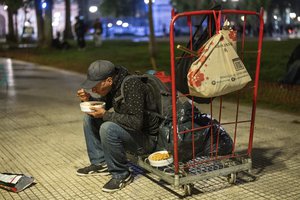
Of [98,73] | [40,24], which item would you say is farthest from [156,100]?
[40,24]

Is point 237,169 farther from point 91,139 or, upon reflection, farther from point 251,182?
point 91,139

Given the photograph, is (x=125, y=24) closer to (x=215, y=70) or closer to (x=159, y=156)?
(x=159, y=156)

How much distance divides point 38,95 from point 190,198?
696 centimetres

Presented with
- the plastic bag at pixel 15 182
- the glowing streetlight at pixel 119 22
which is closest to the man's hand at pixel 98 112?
the plastic bag at pixel 15 182

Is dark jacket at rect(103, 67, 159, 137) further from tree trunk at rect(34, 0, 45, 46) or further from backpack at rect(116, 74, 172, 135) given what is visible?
tree trunk at rect(34, 0, 45, 46)

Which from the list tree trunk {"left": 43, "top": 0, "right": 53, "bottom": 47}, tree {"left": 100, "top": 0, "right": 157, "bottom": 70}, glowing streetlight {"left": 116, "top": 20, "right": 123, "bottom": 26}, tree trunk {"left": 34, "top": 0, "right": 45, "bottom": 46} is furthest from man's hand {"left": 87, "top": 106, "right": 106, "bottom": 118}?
glowing streetlight {"left": 116, "top": 20, "right": 123, "bottom": 26}

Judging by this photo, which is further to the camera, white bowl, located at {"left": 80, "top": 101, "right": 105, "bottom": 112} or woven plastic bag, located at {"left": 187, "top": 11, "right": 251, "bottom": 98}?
white bowl, located at {"left": 80, "top": 101, "right": 105, "bottom": 112}

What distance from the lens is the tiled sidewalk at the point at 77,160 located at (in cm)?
423

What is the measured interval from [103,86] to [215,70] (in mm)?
1051

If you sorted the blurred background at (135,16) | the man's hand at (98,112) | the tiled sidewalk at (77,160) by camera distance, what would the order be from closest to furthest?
1. the man's hand at (98,112)
2. the tiled sidewalk at (77,160)
3. the blurred background at (135,16)

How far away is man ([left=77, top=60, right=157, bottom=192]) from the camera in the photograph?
13.1 feet

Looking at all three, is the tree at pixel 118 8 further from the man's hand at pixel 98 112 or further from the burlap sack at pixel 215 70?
the burlap sack at pixel 215 70

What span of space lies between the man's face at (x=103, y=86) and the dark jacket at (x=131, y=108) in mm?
71

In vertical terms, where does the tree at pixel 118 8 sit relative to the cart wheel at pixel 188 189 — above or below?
above
